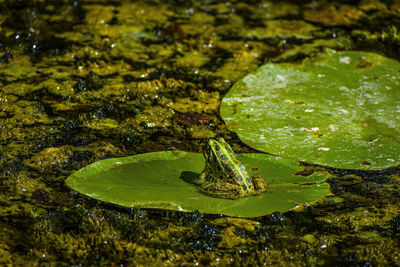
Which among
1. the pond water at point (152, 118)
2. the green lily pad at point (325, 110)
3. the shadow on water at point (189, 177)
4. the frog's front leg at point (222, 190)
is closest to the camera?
the pond water at point (152, 118)

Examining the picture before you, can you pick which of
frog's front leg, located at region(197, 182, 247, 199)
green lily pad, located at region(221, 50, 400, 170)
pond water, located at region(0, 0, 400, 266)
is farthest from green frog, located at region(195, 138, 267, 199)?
green lily pad, located at region(221, 50, 400, 170)

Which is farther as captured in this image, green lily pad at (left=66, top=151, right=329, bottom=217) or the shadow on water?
the shadow on water

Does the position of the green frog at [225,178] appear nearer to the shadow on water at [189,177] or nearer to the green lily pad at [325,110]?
the shadow on water at [189,177]

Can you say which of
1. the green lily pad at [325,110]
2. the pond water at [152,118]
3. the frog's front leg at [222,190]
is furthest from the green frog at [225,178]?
the green lily pad at [325,110]

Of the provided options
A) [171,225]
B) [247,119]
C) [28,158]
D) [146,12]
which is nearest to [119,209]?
[171,225]

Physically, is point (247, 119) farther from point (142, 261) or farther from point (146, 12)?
point (146, 12)

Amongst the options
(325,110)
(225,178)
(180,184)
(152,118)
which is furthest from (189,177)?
(325,110)

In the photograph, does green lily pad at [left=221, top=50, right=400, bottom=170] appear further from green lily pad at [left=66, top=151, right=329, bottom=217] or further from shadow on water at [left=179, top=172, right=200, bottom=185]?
shadow on water at [left=179, top=172, right=200, bottom=185]
